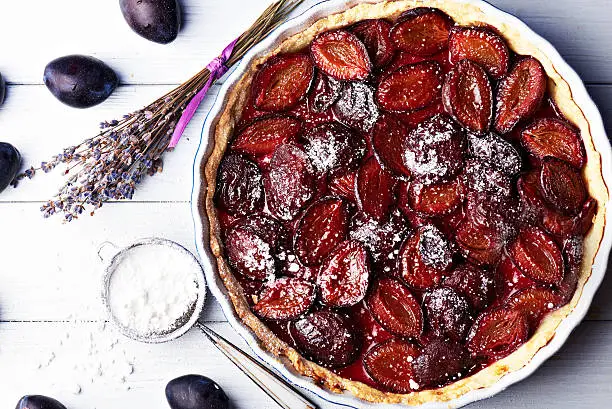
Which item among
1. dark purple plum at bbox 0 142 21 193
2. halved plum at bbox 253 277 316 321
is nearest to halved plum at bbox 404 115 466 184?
halved plum at bbox 253 277 316 321

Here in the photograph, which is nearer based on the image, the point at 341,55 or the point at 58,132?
the point at 341,55

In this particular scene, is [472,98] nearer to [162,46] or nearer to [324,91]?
[324,91]

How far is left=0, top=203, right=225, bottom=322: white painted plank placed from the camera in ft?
7.75

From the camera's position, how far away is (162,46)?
2.35 m

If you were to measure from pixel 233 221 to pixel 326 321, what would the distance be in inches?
15.0

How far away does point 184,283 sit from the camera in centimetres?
226

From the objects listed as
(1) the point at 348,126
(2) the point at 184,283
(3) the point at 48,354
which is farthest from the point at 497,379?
(3) the point at 48,354

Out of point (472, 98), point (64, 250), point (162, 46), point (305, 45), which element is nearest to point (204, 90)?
point (162, 46)

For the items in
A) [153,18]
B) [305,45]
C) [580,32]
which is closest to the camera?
[305,45]

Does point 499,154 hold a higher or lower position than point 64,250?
higher

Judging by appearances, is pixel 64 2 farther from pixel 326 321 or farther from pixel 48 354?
pixel 326 321

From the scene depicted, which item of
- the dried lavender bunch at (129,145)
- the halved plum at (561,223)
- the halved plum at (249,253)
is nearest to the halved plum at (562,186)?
the halved plum at (561,223)

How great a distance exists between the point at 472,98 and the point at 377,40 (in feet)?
1.00

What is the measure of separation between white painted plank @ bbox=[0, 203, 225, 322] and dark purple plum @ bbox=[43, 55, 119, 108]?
0.34m
